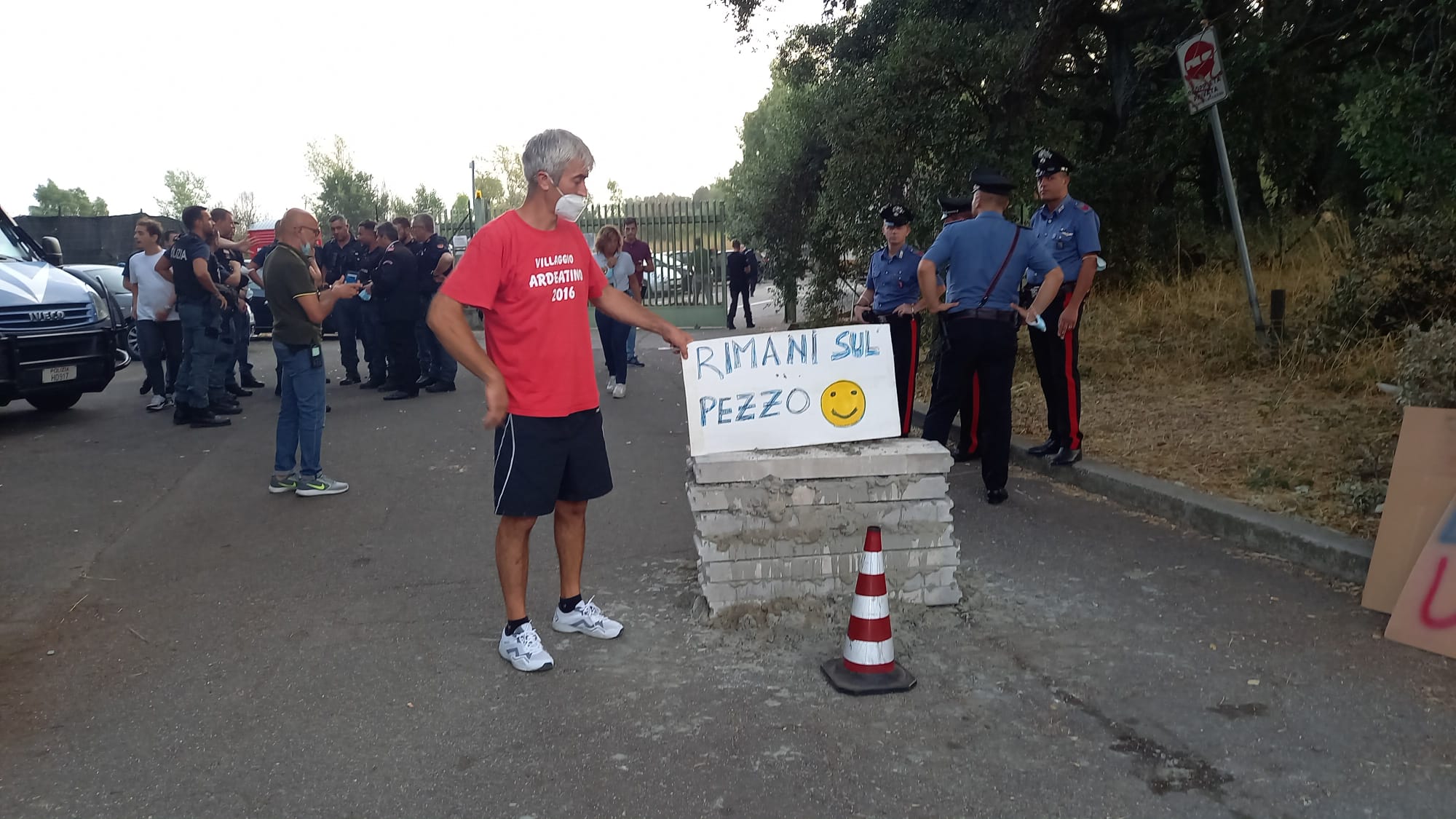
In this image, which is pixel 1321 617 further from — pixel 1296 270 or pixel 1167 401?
pixel 1296 270

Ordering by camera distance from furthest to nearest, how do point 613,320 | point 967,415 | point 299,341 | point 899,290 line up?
point 613,320 → point 899,290 → point 967,415 → point 299,341

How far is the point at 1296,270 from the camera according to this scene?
39.4ft

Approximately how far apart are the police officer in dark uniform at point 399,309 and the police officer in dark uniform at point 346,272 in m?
1.00

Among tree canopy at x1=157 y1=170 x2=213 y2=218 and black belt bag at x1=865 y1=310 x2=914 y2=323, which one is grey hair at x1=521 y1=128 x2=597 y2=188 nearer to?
black belt bag at x1=865 y1=310 x2=914 y2=323

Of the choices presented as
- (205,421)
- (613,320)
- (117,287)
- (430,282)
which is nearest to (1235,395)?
(613,320)

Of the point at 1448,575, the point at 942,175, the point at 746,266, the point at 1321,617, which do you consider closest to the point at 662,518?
the point at 1321,617

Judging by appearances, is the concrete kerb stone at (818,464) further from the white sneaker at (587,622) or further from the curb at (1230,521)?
the curb at (1230,521)

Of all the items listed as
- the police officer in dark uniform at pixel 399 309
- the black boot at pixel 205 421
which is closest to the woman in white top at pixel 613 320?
the police officer in dark uniform at pixel 399 309

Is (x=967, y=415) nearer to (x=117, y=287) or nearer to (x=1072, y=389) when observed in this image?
(x=1072, y=389)

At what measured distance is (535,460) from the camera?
166 inches

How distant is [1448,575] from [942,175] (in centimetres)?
883

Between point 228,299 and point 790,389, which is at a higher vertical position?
point 228,299

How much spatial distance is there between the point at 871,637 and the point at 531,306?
1748 millimetres

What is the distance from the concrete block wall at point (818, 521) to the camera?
4.58 m
